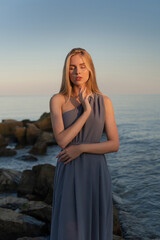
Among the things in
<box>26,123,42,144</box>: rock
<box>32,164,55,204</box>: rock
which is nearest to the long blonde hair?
<box>32,164,55,204</box>: rock

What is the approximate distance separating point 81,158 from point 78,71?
93cm

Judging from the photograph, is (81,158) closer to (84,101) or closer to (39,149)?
(84,101)

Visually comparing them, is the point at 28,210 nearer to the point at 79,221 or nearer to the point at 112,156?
the point at 79,221

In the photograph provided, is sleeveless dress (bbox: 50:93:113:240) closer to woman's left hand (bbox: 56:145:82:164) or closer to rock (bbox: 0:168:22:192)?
woman's left hand (bbox: 56:145:82:164)

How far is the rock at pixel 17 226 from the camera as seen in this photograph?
5.05 m

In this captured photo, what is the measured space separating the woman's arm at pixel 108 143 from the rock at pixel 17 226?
10.5ft

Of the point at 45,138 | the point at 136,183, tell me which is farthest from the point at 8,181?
the point at 45,138

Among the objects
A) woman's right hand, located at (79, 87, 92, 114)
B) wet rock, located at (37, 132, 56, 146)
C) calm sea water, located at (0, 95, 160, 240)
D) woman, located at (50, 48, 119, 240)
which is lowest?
calm sea water, located at (0, 95, 160, 240)

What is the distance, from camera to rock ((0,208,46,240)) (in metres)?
5.05

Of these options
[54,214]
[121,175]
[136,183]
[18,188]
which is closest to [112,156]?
[121,175]

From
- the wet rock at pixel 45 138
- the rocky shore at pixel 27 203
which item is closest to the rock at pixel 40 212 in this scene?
the rocky shore at pixel 27 203

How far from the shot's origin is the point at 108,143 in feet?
9.14

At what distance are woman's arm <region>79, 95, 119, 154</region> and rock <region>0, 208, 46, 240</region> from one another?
3.20 metres

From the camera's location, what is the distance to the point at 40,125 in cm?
2241
